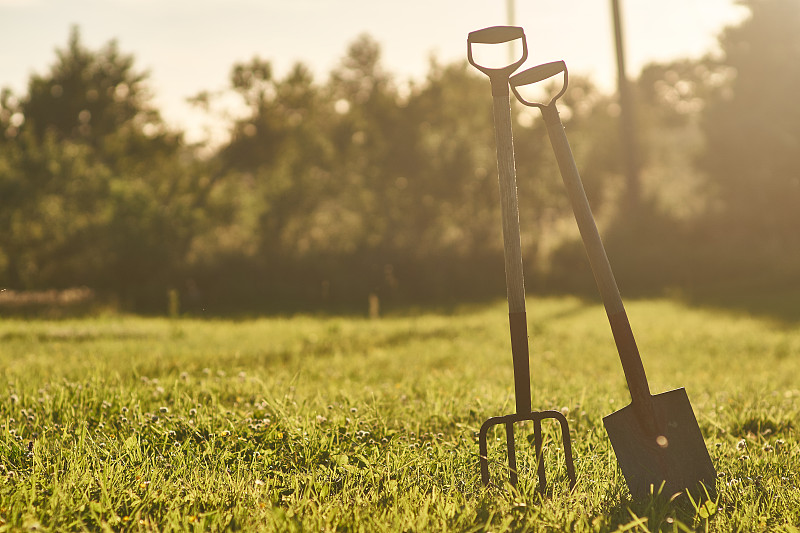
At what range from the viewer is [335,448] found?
3270 millimetres

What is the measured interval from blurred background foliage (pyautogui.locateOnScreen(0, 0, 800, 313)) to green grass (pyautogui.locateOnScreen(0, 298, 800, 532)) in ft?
33.9

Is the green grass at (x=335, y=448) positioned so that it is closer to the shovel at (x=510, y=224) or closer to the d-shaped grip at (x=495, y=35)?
the shovel at (x=510, y=224)

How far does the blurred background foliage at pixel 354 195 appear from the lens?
18578 mm

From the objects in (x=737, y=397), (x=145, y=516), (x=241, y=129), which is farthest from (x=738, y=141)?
(x=145, y=516)

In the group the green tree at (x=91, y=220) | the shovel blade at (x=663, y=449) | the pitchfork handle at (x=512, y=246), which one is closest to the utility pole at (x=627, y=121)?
the green tree at (x=91, y=220)

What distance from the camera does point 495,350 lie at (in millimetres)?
7809

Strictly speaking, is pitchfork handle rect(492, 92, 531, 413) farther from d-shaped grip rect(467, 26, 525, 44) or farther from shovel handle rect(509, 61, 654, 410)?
d-shaped grip rect(467, 26, 525, 44)

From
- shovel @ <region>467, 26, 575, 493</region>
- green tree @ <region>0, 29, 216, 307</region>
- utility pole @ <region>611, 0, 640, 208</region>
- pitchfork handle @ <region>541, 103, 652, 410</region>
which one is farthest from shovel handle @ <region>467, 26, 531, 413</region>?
utility pole @ <region>611, 0, 640, 208</region>

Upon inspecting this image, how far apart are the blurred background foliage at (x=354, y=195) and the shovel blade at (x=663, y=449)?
12522 millimetres

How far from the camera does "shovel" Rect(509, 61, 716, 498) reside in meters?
2.91

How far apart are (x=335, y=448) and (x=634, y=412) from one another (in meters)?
1.44

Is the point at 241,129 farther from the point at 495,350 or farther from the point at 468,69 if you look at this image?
the point at 495,350

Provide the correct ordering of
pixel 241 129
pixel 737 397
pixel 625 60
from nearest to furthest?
pixel 737 397
pixel 625 60
pixel 241 129

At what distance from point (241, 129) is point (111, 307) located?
11.9m
